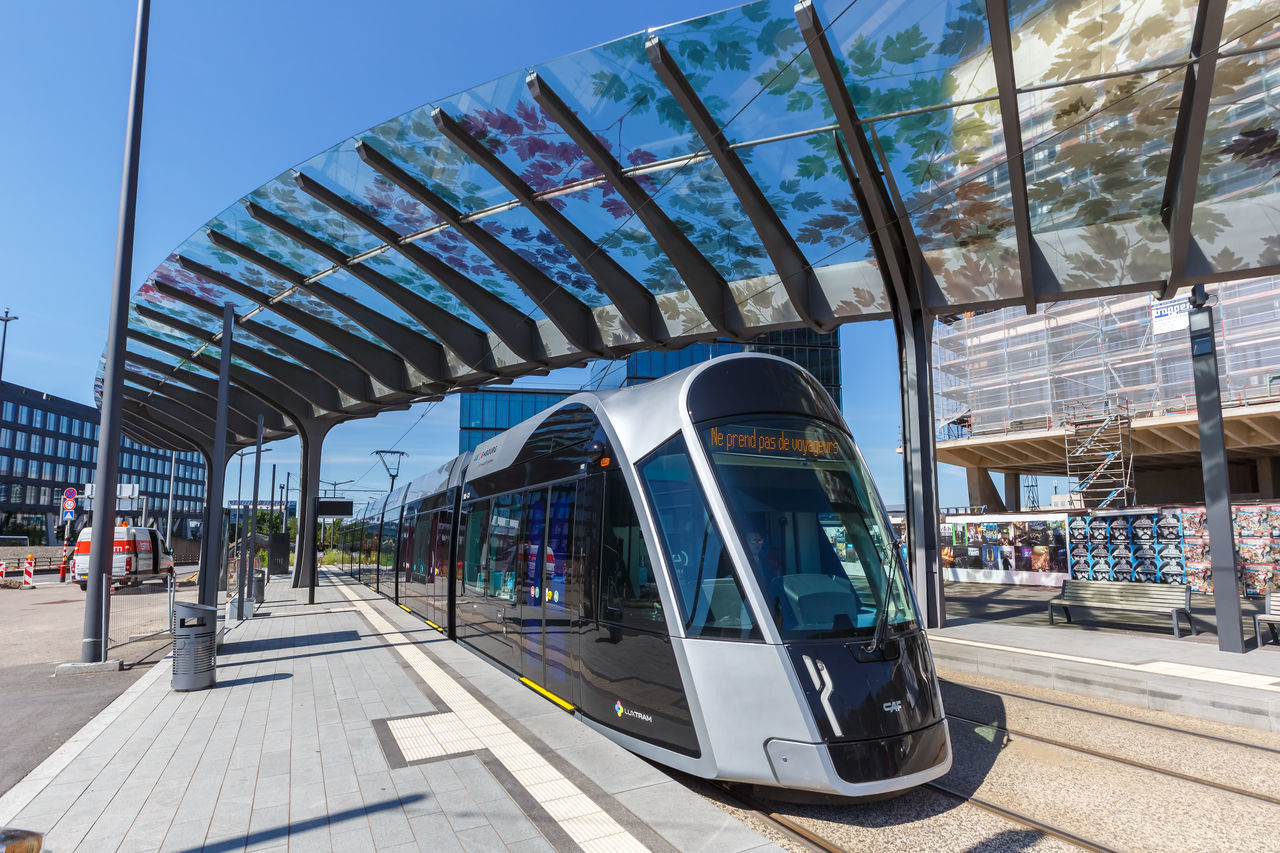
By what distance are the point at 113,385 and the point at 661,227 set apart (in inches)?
317

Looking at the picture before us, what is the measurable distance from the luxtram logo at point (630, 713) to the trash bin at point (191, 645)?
510 centimetres

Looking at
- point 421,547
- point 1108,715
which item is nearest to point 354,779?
point 1108,715

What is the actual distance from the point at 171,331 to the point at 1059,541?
2800 centimetres

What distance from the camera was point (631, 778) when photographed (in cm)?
498

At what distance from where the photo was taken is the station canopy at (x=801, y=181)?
8.73 meters

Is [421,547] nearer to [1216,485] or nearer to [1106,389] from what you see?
[1216,485]

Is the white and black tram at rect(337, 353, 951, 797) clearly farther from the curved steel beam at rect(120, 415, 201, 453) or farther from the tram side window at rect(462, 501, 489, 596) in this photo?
the curved steel beam at rect(120, 415, 201, 453)

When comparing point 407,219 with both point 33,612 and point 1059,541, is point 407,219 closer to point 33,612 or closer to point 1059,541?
point 33,612

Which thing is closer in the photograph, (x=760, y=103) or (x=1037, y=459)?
(x=760, y=103)

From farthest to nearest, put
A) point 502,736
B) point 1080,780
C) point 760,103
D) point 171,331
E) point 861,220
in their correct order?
point 171,331 → point 861,220 → point 760,103 → point 502,736 → point 1080,780

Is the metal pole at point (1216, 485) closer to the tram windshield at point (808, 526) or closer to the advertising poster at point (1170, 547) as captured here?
the tram windshield at point (808, 526)

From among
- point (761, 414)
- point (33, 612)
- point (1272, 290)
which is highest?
point (1272, 290)

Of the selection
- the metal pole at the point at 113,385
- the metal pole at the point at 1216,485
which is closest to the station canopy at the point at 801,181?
the metal pole at the point at 1216,485

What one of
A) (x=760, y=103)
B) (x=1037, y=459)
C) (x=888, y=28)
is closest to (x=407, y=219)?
(x=760, y=103)
